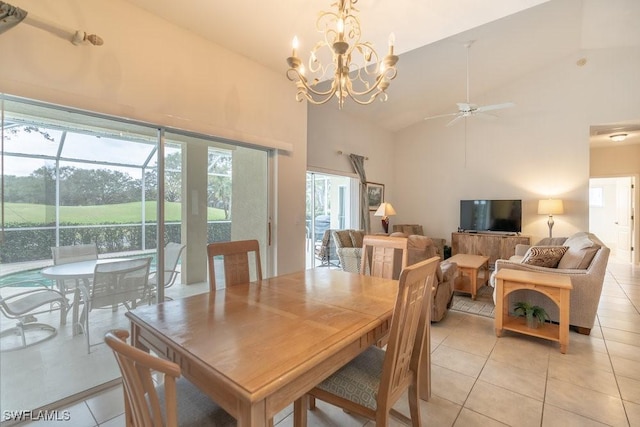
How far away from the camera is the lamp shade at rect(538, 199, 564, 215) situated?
5.37 m

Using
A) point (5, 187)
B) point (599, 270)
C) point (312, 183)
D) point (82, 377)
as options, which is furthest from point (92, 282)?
point (599, 270)

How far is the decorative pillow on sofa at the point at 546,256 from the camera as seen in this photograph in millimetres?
3252

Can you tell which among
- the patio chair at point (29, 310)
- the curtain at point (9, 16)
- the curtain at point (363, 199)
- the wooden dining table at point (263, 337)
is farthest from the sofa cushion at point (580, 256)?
the curtain at point (9, 16)

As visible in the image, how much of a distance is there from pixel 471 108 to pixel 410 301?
13.4 ft

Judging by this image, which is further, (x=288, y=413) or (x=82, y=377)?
(x=82, y=377)

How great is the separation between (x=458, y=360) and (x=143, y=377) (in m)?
2.51

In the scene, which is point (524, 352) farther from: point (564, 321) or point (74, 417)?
point (74, 417)

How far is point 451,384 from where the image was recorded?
7.24 feet

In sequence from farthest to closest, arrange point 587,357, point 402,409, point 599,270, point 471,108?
point 471,108, point 599,270, point 587,357, point 402,409

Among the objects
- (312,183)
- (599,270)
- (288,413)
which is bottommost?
(288,413)

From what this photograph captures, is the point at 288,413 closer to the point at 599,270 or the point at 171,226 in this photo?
the point at 171,226

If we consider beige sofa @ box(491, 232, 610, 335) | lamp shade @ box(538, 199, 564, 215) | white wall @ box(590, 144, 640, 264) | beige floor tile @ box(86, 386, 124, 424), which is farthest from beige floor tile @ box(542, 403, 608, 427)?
white wall @ box(590, 144, 640, 264)

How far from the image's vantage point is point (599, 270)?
2.84 meters

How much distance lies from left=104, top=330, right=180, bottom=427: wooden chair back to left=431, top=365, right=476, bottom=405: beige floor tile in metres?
1.89
